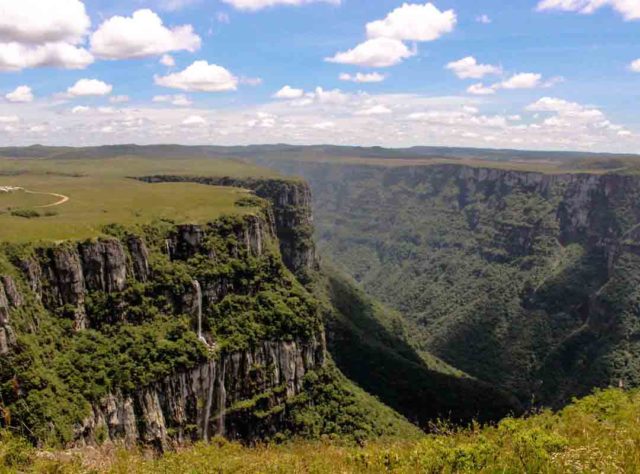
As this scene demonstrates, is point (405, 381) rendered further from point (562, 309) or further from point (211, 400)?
point (562, 309)

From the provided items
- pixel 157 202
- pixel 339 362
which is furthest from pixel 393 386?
pixel 157 202

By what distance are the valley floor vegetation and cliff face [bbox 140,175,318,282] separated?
104 meters

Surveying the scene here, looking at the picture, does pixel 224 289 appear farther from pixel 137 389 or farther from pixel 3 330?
pixel 3 330

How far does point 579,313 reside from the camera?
15938cm

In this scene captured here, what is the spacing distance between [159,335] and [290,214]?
7571cm

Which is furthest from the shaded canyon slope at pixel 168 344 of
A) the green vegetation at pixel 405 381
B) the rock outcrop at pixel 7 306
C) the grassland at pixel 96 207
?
the green vegetation at pixel 405 381

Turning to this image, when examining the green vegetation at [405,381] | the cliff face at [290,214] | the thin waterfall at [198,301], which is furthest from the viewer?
the cliff face at [290,214]

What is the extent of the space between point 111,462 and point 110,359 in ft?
117

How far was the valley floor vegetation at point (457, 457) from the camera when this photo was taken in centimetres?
1374

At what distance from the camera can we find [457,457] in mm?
16078

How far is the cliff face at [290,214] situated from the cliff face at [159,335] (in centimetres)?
4398

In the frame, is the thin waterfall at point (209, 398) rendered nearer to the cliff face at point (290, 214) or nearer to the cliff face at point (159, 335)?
the cliff face at point (159, 335)

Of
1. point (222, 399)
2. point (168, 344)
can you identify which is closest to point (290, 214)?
point (222, 399)

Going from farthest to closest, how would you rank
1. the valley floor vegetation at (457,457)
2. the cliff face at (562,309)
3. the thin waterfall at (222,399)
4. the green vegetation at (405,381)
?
1. the cliff face at (562,309)
2. the green vegetation at (405,381)
3. the thin waterfall at (222,399)
4. the valley floor vegetation at (457,457)
